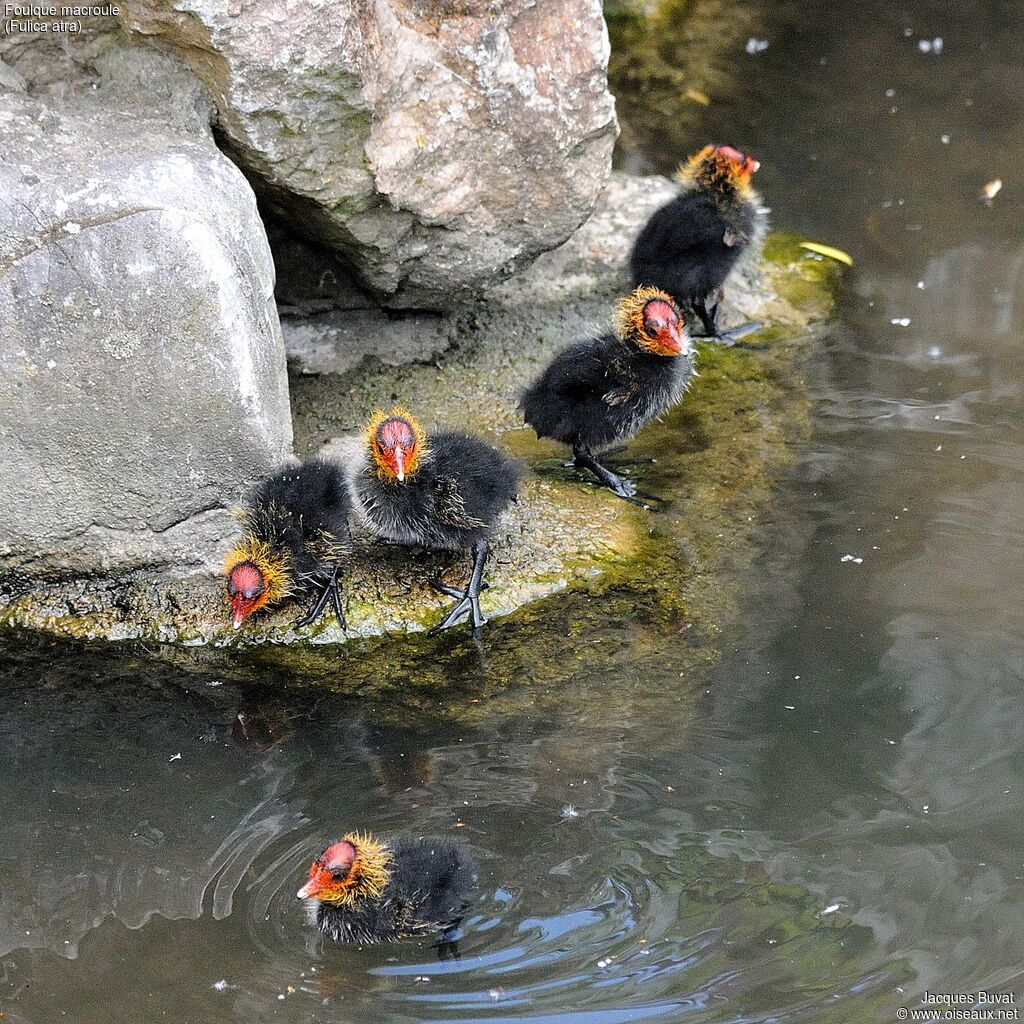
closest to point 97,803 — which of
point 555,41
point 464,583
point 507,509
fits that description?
point 464,583

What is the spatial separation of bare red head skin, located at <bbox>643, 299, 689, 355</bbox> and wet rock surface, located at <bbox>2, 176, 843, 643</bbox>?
48cm

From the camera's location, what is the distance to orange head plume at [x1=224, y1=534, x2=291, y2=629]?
383cm

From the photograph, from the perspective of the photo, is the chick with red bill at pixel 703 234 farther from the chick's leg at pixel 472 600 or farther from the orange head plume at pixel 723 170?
the chick's leg at pixel 472 600

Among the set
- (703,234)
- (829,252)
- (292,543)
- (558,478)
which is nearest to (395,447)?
(292,543)

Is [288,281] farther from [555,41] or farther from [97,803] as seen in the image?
[97,803]

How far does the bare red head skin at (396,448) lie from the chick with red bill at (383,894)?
1262 millimetres

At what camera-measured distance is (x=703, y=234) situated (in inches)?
212

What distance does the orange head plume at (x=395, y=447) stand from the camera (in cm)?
395

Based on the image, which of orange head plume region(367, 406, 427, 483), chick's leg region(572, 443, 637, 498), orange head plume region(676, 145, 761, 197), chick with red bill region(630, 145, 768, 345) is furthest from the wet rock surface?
orange head plume region(676, 145, 761, 197)

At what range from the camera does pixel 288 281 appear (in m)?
5.25

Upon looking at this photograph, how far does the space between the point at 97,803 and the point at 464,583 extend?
1.34 m

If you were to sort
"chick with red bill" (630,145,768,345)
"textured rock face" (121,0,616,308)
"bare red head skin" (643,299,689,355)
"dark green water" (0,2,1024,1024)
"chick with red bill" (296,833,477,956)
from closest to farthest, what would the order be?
"dark green water" (0,2,1024,1024) < "chick with red bill" (296,833,477,956) < "textured rock face" (121,0,616,308) < "bare red head skin" (643,299,689,355) < "chick with red bill" (630,145,768,345)

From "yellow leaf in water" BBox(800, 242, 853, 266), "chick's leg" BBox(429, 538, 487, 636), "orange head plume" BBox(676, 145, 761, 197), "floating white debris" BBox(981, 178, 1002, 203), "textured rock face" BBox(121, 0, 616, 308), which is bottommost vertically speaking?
"chick's leg" BBox(429, 538, 487, 636)

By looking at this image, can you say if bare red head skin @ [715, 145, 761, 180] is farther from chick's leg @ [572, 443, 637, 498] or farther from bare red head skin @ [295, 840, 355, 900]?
bare red head skin @ [295, 840, 355, 900]
